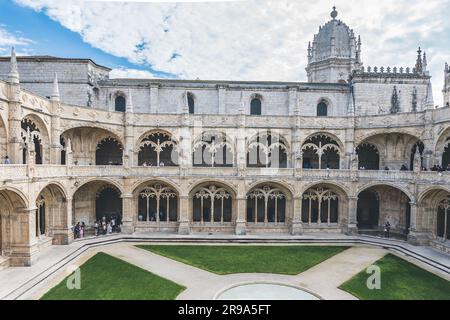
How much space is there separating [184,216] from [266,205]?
777 cm

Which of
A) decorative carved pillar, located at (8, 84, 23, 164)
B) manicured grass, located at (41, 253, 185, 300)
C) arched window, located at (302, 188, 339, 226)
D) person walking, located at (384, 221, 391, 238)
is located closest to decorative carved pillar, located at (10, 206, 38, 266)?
manicured grass, located at (41, 253, 185, 300)

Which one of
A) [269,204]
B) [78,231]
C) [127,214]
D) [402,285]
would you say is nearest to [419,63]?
[269,204]

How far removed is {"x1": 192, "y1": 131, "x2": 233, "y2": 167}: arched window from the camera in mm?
30156

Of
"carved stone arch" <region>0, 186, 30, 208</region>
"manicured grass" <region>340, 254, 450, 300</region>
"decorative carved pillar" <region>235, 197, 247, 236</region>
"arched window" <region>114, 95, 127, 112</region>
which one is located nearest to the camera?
"manicured grass" <region>340, 254, 450, 300</region>

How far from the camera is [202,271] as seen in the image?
62.8 feet

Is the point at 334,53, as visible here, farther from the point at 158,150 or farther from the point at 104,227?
the point at 104,227

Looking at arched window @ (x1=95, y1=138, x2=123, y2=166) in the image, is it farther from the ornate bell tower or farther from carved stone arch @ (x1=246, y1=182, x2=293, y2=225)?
the ornate bell tower

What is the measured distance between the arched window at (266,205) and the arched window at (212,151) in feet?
14.2

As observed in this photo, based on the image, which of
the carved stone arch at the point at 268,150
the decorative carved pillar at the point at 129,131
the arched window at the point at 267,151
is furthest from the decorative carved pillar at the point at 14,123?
the arched window at the point at 267,151

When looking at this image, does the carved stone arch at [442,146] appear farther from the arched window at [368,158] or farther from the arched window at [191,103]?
the arched window at [191,103]

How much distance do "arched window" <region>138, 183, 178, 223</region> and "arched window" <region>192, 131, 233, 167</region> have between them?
13.7 ft

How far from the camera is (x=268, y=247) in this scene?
2489 centimetres

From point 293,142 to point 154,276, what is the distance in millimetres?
17879

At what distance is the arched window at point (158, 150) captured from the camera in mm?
29812
